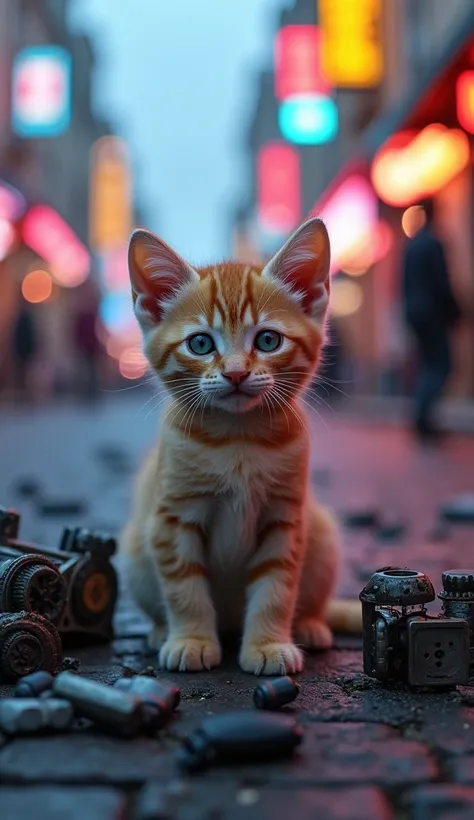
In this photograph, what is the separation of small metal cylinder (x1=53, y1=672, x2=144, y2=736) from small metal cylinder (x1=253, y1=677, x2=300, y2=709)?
336mm

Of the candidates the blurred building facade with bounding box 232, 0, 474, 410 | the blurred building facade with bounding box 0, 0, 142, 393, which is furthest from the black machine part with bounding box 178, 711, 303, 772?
the blurred building facade with bounding box 0, 0, 142, 393

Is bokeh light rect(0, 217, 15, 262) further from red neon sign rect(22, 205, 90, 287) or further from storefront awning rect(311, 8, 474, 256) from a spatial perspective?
storefront awning rect(311, 8, 474, 256)

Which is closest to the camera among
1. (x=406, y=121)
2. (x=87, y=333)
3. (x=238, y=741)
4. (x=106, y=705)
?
(x=238, y=741)

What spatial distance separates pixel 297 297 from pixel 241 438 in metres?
0.50

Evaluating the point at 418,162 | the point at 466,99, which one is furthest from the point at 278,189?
the point at 466,99

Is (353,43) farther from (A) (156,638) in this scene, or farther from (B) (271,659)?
(B) (271,659)

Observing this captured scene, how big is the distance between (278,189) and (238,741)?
36631mm

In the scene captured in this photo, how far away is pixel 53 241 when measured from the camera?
21188 millimetres

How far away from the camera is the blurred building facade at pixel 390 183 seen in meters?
11.2

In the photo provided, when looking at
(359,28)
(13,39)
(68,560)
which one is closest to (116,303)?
(13,39)

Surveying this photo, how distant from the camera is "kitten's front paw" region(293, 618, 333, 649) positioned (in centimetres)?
311

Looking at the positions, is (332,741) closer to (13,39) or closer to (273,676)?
(273,676)

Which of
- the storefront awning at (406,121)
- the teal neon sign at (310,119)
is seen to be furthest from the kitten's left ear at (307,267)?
the teal neon sign at (310,119)

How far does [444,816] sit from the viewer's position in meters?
1.70
